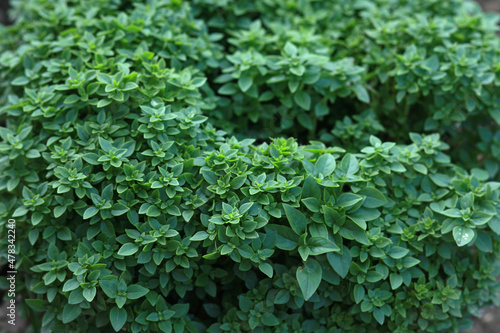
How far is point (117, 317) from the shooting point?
206cm

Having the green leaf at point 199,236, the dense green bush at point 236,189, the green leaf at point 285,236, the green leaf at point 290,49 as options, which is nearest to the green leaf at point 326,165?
the dense green bush at point 236,189

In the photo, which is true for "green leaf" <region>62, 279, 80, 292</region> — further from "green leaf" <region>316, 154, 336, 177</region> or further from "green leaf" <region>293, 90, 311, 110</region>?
"green leaf" <region>293, 90, 311, 110</region>

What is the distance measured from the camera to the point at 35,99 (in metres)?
2.42

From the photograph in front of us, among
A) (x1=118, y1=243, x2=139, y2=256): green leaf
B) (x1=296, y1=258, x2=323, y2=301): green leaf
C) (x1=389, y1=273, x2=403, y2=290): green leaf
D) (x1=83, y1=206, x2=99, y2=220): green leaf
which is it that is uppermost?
(x1=83, y1=206, x2=99, y2=220): green leaf

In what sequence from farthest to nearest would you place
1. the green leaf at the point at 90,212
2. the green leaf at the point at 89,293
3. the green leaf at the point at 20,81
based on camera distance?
the green leaf at the point at 20,81, the green leaf at the point at 90,212, the green leaf at the point at 89,293

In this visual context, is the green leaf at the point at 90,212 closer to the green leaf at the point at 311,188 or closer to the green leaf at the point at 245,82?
the green leaf at the point at 311,188

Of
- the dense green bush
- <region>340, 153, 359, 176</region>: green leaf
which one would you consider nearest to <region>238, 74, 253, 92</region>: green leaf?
the dense green bush

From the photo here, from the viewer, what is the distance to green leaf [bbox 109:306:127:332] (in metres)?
2.04

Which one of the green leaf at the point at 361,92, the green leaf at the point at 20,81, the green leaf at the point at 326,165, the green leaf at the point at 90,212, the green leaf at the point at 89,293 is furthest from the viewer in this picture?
the green leaf at the point at 361,92

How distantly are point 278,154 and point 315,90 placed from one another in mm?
706

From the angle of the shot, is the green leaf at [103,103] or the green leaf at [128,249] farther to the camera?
the green leaf at [103,103]

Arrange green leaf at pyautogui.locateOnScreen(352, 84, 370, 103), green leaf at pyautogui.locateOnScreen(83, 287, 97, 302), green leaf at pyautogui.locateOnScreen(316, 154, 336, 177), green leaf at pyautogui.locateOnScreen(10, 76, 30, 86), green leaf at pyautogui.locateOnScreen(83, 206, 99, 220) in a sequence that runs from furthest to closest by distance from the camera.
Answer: green leaf at pyautogui.locateOnScreen(352, 84, 370, 103)
green leaf at pyautogui.locateOnScreen(10, 76, 30, 86)
green leaf at pyautogui.locateOnScreen(316, 154, 336, 177)
green leaf at pyautogui.locateOnScreen(83, 206, 99, 220)
green leaf at pyautogui.locateOnScreen(83, 287, 97, 302)

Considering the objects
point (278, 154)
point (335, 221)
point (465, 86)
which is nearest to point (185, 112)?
point (278, 154)

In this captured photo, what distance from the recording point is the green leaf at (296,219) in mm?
2066
